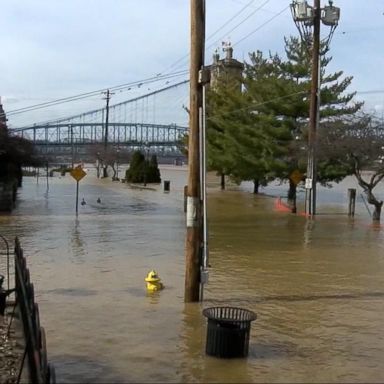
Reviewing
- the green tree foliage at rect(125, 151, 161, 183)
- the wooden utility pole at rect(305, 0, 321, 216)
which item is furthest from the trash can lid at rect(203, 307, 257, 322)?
the green tree foliage at rect(125, 151, 161, 183)

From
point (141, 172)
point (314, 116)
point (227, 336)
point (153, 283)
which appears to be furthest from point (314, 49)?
point (141, 172)

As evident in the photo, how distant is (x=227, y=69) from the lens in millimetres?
71688

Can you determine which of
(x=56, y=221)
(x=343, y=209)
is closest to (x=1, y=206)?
(x=56, y=221)

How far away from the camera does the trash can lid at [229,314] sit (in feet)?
A: 26.5

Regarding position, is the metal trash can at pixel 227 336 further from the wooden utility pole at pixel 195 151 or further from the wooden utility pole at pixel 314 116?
the wooden utility pole at pixel 314 116

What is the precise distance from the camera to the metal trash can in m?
7.83

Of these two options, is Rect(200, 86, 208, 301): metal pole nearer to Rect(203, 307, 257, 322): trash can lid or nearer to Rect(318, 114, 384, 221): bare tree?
Rect(203, 307, 257, 322): trash can lid

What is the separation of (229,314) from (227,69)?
64.8m

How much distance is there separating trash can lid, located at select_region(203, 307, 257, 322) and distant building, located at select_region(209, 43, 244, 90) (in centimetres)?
4292

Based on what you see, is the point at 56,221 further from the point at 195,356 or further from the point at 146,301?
the point at 195,356

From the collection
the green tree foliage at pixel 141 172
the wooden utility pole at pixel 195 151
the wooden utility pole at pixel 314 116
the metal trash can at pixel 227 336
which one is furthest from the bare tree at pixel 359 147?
the green tree foliage at pixel 141 172

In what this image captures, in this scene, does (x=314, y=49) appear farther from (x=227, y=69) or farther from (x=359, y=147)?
(x=227, y=69)

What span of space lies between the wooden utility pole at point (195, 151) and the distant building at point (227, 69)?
39.9m

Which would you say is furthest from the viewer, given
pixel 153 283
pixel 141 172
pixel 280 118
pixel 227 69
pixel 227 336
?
pixel 227 69
